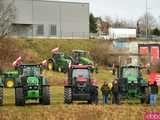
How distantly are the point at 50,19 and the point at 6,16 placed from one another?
11743mm

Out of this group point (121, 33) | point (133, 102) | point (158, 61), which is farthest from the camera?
point (121, 33)

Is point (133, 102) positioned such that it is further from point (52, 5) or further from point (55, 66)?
point (52, 5)

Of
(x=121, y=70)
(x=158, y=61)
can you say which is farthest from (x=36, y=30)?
(x=121, y=70)

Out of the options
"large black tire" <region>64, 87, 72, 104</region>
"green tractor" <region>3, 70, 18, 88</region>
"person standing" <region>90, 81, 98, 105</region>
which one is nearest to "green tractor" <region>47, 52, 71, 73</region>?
"green tractor" <region>3, 70, 18, 88</region>

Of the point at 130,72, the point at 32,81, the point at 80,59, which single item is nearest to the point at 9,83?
the point at 80,59

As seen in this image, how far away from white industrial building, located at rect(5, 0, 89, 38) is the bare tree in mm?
1849

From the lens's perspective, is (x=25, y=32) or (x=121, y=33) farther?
(x=121, y=33)

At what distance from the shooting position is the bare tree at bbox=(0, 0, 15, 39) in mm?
89594

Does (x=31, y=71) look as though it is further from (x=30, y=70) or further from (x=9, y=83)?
(x=9, y=83)

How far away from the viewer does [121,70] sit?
140ft

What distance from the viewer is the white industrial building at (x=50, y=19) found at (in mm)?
100188

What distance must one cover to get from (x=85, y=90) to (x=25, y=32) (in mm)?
62009

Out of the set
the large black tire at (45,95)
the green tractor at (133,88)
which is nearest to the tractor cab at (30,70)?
the large black tire at (45,95)

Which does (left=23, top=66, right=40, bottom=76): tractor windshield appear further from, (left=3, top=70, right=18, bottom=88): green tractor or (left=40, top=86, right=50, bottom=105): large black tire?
(left=3, top=70, right=18, bottom=88): green tractor
